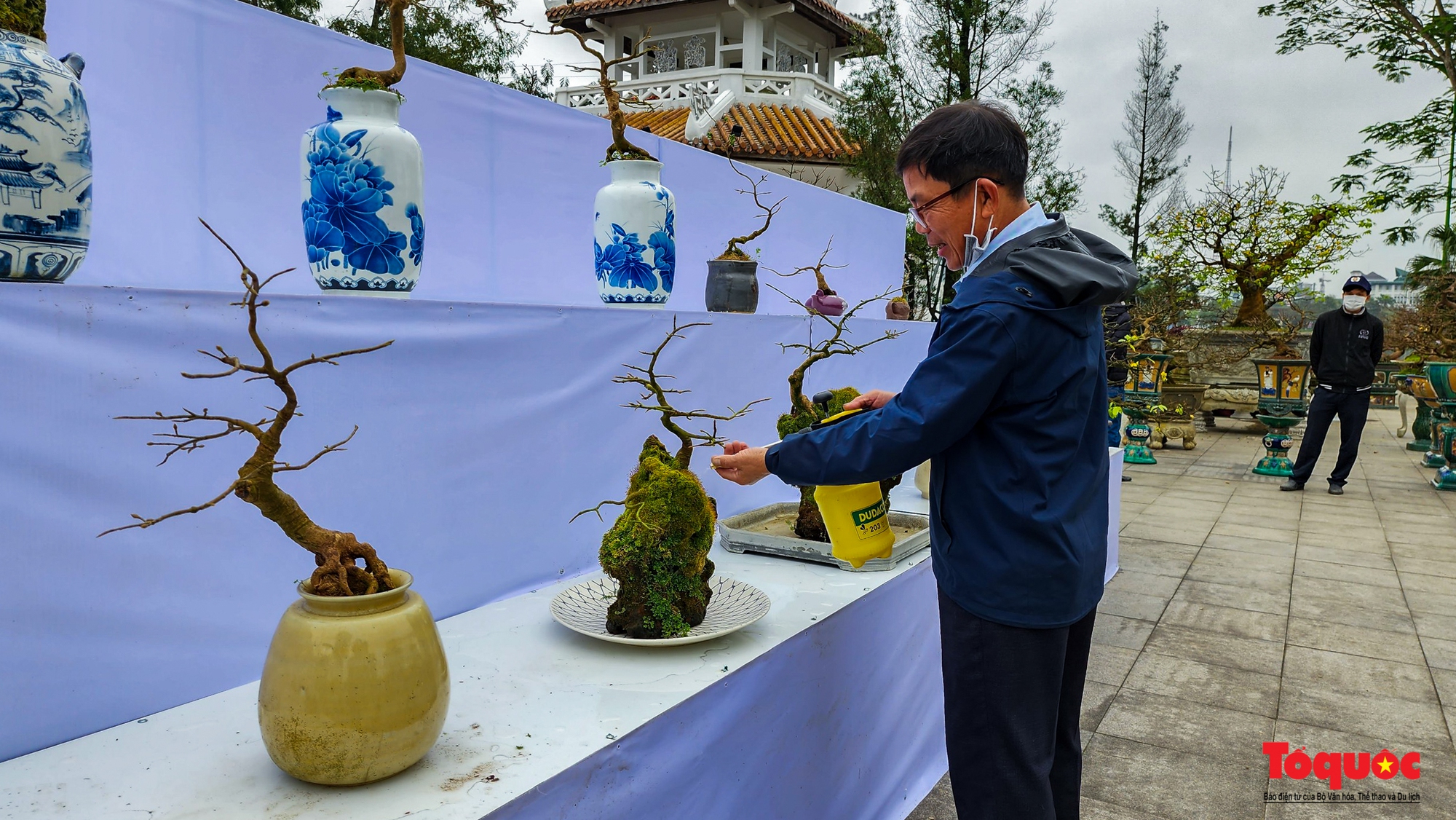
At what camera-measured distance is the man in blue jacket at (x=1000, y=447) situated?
1.22 m

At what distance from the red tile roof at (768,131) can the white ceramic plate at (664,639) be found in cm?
744

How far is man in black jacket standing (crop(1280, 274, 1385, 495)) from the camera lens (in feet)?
20.1

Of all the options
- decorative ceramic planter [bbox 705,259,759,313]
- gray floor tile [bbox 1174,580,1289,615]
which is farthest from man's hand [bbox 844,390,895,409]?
gray floor tile [bbox 1174,580,1289,615]

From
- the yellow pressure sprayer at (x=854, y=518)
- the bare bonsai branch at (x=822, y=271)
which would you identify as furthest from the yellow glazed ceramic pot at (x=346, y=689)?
the bare bonsai branch at (x=822, y=271)

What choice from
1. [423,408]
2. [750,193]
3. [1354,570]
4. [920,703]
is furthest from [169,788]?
[1354,570]

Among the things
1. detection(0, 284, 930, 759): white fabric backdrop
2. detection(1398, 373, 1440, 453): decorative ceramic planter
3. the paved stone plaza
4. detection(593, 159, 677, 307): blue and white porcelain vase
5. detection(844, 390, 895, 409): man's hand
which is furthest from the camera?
detection(1398, 373, 1440, 453): decorative ceramic planter

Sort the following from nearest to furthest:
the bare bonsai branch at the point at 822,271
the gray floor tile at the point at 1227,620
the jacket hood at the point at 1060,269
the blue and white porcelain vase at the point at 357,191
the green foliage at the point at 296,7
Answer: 1. the jacket hood at the point at 1060,269
2. the blue and white porcelain vase at the point at 357,191
3. the bare bonsai branch at the point at 822,271
4. the gray floor tile at the point at 1227,620
5. the green foliage at the point at 296,7

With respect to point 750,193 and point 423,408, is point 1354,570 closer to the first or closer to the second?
point 750,193

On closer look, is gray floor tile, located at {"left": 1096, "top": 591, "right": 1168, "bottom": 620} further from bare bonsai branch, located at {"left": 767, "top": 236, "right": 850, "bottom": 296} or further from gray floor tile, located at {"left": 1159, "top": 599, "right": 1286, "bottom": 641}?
bare bonsai branch, located at {"left": 767, "top": 236, "right": 850, "bottom": 296}

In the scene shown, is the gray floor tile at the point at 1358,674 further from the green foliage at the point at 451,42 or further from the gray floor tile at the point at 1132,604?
the green foliage at the point at 451,42

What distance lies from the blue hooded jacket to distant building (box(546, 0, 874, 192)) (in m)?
6.35

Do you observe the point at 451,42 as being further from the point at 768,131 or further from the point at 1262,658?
the point at 1262,658

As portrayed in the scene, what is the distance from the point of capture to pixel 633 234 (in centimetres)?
194

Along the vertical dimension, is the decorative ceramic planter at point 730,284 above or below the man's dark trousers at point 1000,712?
above
